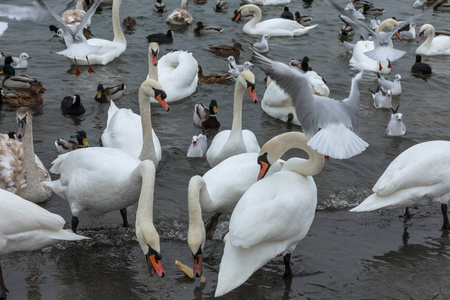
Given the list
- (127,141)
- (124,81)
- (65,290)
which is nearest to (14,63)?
(124,81)

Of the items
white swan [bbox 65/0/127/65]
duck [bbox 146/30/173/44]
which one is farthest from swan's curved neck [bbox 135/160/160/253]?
duck [bbox 146/30/173/44]

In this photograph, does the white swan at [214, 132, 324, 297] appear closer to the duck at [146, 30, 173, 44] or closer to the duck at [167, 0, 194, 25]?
the duck at [146, 30, 173, 44]

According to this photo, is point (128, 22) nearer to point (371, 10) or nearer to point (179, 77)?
point (179, 77)

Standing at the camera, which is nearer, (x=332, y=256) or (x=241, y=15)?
(x=332, y=256)

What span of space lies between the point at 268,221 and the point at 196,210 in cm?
67

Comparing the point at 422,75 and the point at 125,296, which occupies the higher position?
the point at 125,296

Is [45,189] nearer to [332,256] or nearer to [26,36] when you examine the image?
[332,256]

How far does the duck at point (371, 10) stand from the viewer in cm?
1909

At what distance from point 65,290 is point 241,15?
12950 mm

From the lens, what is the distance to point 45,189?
7738mm

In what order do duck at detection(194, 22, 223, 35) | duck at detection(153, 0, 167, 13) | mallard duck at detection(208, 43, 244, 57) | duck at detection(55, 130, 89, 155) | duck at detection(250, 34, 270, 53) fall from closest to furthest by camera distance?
duck at detection(55, 130, 89, 155)
mallard duck at detection(208, 43, 244, 57)
duck at detection(250, 34, 270, 53)
duck at detection(194, 22, 223, 35)
duck at detection(153, 0, 167, 13)

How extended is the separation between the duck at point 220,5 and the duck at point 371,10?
4.28 meters

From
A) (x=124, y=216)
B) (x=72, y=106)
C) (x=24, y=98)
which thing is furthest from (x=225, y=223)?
(x=24, y=98)

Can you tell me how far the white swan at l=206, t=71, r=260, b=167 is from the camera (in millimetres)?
8281
